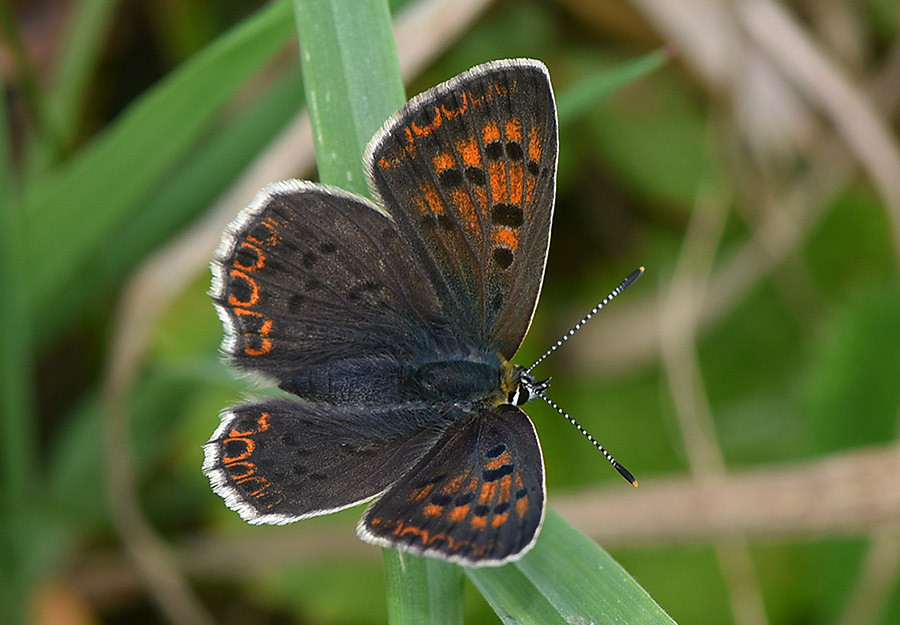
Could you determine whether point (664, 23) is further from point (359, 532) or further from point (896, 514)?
point (359, 532)

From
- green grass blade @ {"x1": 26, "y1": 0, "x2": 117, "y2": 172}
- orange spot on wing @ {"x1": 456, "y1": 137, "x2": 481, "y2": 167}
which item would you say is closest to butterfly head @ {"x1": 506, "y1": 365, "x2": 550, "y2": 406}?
orange spot on wing @ {"x1": 456, "y1": 137, "x2": 481, "y2": 167}

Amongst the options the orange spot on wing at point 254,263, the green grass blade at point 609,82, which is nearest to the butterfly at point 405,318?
the orange spot on wing at point 254,263

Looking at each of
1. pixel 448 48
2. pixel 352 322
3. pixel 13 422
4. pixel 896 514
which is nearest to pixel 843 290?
pixel 896 514

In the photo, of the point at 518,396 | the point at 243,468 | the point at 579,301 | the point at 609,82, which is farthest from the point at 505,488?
the point at 579,301

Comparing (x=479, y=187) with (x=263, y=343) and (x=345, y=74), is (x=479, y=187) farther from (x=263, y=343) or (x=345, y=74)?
(x=263, y=343)

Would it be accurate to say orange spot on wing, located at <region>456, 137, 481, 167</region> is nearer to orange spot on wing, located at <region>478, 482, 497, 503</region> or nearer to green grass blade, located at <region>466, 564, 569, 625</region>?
orange spot on wing, located at <region>478, 482, 497, 503</region>

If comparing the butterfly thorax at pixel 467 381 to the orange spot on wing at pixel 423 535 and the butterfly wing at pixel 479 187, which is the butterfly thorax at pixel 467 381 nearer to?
the butterfly wing at pixel 479 187
